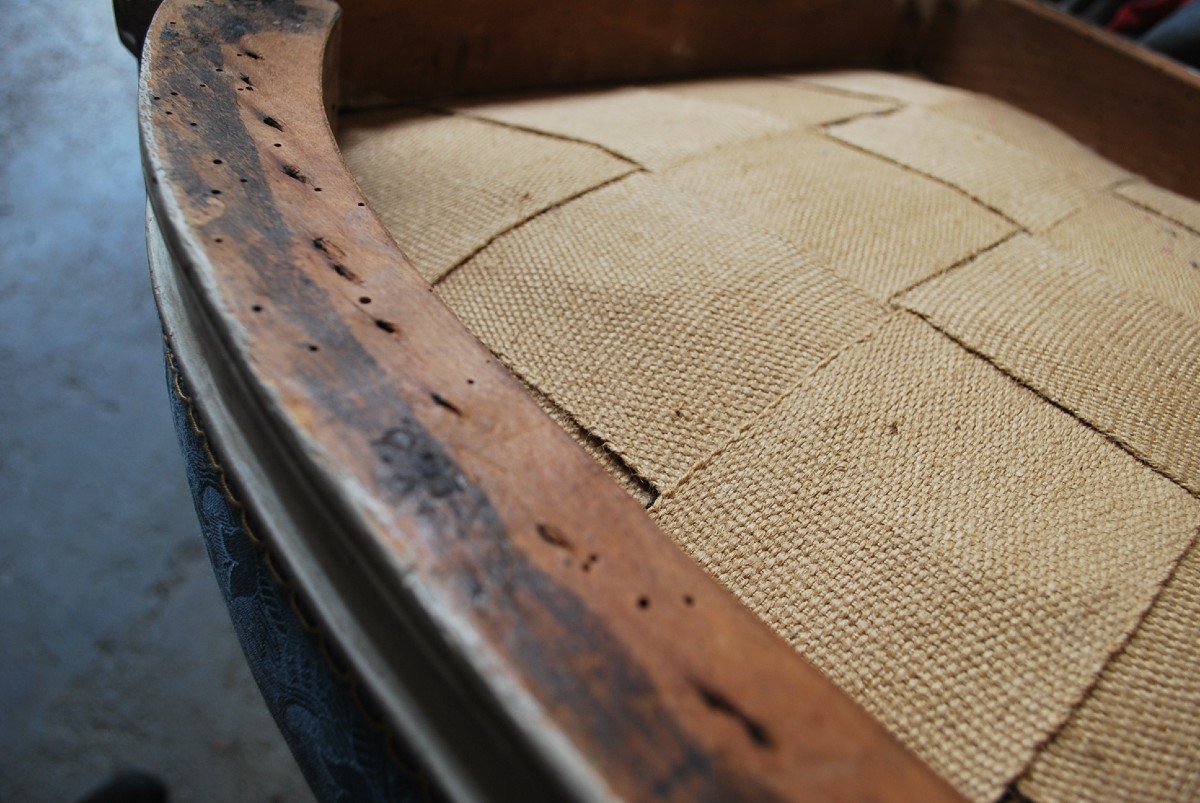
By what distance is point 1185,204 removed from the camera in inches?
34.3

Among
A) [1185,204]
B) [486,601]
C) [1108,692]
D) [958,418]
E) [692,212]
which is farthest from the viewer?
[1185,204]

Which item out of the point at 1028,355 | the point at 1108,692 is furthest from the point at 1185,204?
the point at 1108,692

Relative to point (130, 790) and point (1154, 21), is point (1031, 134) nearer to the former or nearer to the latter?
point (1154, 21)

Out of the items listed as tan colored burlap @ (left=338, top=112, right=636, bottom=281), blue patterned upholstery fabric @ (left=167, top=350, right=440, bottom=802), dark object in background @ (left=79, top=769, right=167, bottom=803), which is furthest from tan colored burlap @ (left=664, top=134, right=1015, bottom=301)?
dark object in background @ (left=79, top=769, right=167, bottom=803)

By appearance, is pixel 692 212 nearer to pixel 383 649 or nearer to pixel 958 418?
pixel 958 418

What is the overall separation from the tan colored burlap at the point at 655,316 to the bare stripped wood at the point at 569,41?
312 millimetres

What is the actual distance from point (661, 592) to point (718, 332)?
10.7 inches

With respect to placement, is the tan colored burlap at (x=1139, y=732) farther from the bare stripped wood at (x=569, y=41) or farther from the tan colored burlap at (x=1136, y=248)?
the bare stripped wood at (x=569, y=41)

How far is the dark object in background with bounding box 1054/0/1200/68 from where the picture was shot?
1.11 metres

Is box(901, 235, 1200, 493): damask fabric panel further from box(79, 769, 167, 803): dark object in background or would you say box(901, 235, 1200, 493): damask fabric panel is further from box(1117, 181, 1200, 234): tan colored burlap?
box(79, 769, 167, 803): dark object in background

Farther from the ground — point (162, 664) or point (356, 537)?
point (356, 537)

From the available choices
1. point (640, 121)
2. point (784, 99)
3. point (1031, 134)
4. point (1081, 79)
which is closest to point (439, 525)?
point (640, 121)

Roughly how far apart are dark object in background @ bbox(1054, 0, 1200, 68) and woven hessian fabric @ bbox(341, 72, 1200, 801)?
495mm

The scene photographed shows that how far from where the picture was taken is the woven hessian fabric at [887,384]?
0.37m
